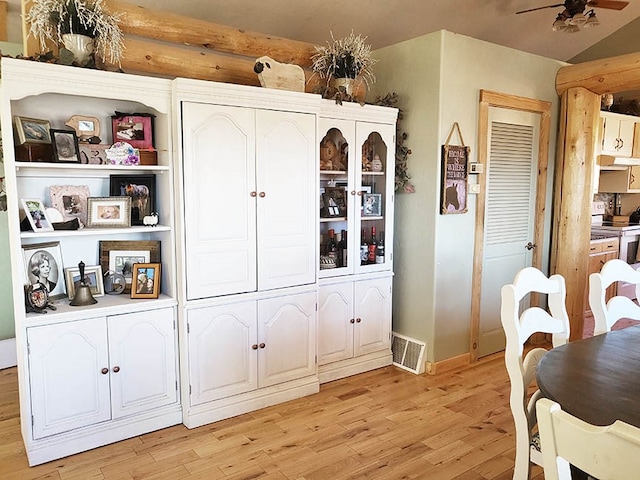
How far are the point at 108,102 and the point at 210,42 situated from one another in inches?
32.5

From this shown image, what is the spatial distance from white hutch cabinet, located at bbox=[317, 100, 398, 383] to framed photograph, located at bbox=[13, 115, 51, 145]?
1.71m

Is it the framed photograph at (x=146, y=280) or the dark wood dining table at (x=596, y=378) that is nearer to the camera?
the dark wood dining table at (x=596, y=378)

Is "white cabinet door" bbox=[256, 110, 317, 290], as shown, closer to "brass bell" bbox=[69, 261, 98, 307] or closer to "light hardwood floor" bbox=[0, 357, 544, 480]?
"light hardwood floor" bbox=[0, 357, 544, 480]

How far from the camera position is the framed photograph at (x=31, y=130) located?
2.59 m

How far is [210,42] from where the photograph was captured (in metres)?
3.31

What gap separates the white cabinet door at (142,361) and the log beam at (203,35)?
1778 millimetres

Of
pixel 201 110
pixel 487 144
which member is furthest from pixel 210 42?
pixel 487 144

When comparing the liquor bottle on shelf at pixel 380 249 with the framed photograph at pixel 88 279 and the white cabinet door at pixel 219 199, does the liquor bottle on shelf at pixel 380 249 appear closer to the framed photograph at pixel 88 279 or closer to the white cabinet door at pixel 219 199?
the white cabinet door at pixel 219 199

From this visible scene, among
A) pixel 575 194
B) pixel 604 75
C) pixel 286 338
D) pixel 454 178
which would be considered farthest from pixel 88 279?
pixel 604 75

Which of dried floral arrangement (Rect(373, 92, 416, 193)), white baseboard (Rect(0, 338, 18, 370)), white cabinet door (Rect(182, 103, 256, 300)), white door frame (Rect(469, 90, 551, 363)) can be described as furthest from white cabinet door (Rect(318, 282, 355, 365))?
white baseboard (Rect(0, 338, 18, 370))

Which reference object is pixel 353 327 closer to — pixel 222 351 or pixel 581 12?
pixel 222 351

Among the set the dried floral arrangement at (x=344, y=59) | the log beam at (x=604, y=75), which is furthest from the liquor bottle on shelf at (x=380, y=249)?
the log beam at (x=604, y=75)

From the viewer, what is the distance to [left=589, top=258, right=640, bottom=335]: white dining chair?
2.25 meters

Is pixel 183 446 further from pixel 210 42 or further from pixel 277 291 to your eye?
pixel 210 42
